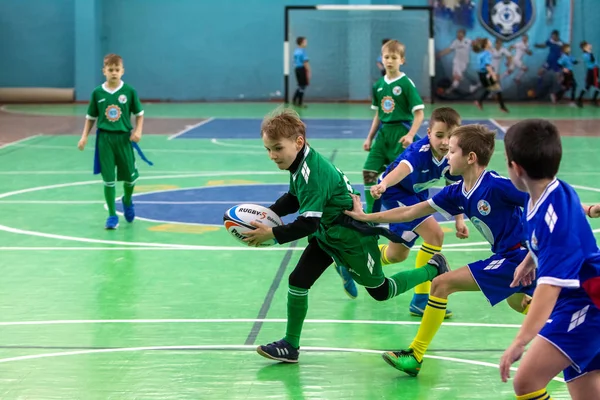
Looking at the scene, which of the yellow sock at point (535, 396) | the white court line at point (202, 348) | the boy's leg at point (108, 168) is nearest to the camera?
the yellow sock at point (535, 396)

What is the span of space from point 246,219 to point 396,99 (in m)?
4.26

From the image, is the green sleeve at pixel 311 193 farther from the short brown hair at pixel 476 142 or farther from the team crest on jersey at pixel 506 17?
the team crest on jersey at pixel 506 17

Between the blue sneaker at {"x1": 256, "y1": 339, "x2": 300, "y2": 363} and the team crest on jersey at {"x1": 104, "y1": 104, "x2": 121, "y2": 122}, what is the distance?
4.88m

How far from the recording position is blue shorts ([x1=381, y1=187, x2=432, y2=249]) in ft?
23.4

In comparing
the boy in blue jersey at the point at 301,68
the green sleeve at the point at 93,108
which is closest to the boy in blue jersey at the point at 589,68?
the boy in blue jersey at the point at 301,68

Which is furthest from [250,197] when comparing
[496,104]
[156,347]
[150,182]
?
[496,104]

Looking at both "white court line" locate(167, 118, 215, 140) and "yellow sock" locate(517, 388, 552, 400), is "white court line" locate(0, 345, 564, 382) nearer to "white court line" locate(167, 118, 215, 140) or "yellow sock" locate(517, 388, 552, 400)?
"yellow sock" locate(517, 388, 552, 400)

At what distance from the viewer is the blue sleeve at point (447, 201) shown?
541 cm

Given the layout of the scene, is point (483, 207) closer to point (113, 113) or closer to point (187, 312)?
point (187, 312)

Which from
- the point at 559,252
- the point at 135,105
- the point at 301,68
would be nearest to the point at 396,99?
the point at 135,105

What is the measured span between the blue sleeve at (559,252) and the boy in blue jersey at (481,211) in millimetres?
1626

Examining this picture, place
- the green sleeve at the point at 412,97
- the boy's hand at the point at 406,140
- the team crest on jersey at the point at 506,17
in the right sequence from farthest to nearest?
the team crest on jersey at the point at 506,17, the green sleeve at the point at 412,97, the boy's hand at the point at 406,140

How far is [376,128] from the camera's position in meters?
9.65

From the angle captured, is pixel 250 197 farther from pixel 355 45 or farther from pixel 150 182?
pixel 355 45
